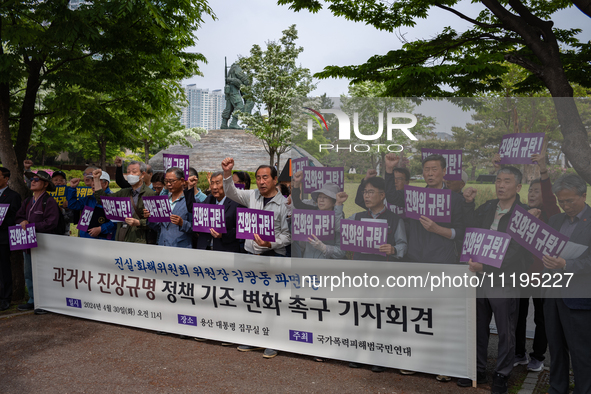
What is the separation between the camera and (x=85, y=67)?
8039 mm

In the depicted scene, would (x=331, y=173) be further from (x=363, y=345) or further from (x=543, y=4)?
(x=543, y=4)

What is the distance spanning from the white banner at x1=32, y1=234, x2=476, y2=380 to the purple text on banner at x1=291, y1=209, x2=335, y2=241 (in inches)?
12.0

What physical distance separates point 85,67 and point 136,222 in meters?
3.78

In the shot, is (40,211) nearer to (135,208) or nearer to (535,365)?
(135,208)

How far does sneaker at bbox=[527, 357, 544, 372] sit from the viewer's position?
4.58 meters

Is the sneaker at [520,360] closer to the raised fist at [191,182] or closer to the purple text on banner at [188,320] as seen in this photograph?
the purple text on banner at [188,320]

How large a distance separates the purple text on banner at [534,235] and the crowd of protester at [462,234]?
0.07m

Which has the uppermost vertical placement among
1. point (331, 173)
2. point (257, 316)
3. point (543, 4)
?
point (543, 4)

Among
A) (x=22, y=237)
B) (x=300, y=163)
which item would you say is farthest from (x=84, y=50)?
(x=300, y=163)

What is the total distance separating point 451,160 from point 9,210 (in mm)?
6435

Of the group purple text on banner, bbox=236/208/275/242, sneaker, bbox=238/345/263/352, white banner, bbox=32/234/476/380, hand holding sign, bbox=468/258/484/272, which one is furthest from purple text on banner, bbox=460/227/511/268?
sneaker, bbox=238/345/263/352

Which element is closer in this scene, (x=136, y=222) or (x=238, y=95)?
(x=136, y=222)

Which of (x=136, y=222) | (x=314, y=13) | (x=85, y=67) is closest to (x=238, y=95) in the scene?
(x=314, y=13)

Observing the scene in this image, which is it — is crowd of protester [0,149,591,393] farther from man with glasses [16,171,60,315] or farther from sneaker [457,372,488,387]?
man with glasses [16,171,60,315]
